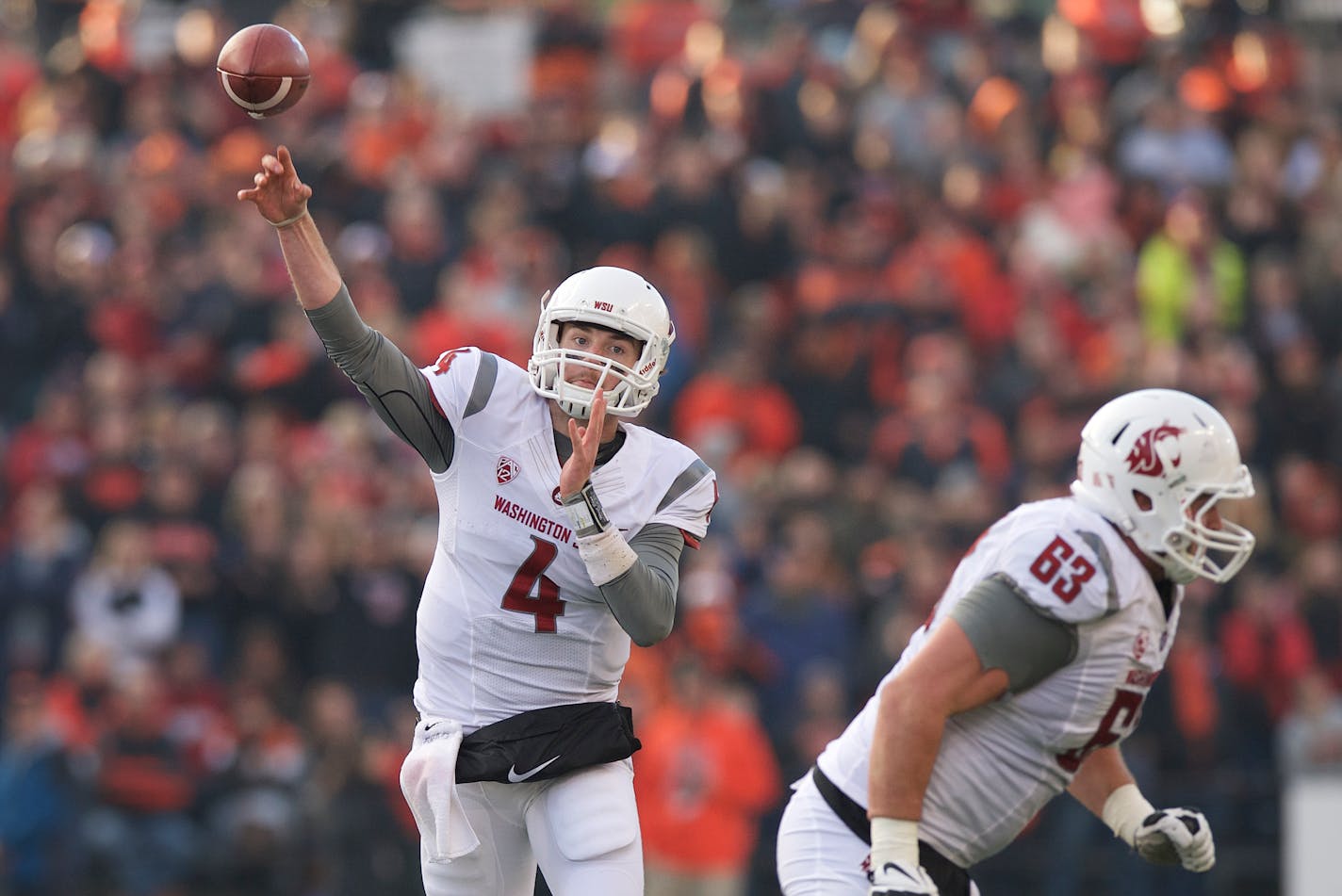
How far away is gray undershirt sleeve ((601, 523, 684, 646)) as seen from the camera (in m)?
4.84

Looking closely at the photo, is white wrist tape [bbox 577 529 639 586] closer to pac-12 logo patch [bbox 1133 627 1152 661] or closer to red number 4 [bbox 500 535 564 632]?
red number 4 [bbox 500 535 564 632]

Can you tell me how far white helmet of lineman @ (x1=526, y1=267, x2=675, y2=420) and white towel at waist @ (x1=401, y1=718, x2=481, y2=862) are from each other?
862 mm

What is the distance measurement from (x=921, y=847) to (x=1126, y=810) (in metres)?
0.78

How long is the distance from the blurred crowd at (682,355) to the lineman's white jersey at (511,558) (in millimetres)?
4801

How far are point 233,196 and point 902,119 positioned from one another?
437 cm

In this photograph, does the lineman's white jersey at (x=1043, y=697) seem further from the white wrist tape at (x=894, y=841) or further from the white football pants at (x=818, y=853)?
the white wrist tape at (x=894, y=841)

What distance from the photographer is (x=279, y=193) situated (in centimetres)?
496

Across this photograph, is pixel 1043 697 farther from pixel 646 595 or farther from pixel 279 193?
pixel 279 193

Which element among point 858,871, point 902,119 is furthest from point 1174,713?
point 858,871

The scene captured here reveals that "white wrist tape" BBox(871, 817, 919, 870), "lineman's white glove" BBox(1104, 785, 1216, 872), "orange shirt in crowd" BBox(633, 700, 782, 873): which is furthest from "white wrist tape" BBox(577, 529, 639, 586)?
"orange shirt in crowd" BBox(633, 700, 782, 873)

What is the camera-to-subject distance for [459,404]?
16.8ft

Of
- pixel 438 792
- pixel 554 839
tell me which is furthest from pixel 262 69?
pixel 554 839

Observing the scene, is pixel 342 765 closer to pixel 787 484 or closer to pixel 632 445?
pixel 787 484

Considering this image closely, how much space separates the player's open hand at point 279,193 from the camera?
16.2ft
